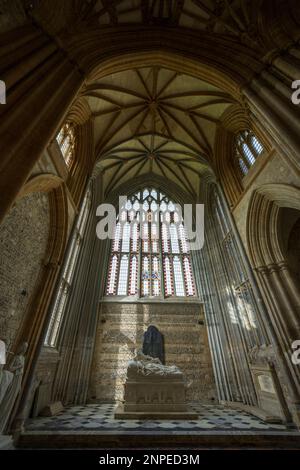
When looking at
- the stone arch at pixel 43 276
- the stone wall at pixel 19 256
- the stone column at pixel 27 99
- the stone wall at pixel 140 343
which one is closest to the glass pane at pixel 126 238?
the stone wall at pixel 140 343

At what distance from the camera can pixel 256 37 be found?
24.4ft

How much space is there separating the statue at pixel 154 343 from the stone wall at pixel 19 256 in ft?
20.8

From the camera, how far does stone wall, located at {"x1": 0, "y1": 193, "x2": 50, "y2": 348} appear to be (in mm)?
5547

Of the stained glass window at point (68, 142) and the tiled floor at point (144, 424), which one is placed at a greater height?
the stained glass window at point (68, 142)

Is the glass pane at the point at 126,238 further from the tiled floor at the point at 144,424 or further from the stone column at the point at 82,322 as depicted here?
the tiled floor at the point at 144,424

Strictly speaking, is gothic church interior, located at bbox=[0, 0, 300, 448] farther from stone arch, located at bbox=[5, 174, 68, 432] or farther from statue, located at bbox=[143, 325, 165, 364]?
statue, located at bbox=[143, 325, 165, 364]

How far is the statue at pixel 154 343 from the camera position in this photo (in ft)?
33.8

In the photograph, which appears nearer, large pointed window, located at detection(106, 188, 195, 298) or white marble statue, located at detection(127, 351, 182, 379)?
white marble statue, located at detection(127, 351, 182, 379)

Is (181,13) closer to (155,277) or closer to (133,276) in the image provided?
(155,277)

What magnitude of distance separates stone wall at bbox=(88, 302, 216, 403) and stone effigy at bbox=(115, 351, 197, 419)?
284 centimetres

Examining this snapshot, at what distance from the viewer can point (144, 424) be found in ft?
19.2

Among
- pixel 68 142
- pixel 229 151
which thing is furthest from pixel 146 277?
pixel 229 151

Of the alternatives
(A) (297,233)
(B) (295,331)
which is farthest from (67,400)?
(A) (297,233)

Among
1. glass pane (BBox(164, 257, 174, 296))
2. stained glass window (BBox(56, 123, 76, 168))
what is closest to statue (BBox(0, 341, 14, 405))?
stained glass window (BBox(56, 123, 76, 168))
